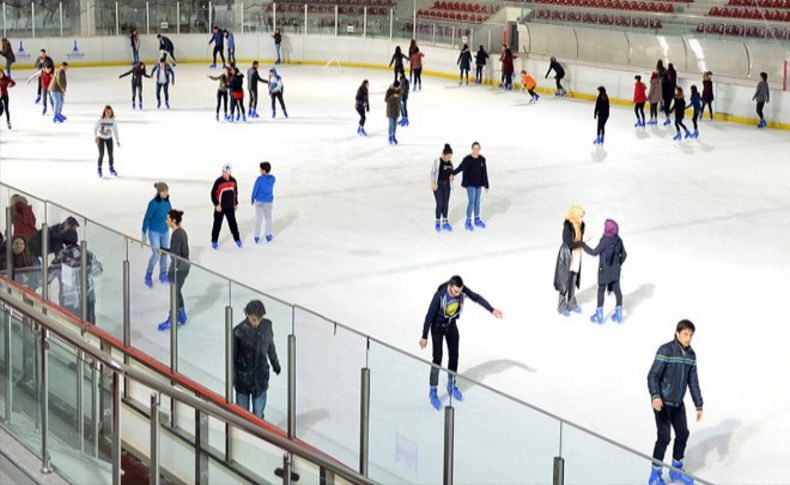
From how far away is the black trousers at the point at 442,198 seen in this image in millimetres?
18500

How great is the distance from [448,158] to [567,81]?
1776cm

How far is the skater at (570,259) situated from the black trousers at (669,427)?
459cm

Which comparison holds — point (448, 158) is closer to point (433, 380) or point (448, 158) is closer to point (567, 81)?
point (433, 380)

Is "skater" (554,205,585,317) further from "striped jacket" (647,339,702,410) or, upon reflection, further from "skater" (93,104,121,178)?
"skater" (93,104,121,178)

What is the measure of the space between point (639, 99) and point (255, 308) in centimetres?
2010

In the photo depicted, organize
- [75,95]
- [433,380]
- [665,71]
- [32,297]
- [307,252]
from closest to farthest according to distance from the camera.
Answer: [433,380]
[32,297]
[307,252]
[665,71]
[75,95]

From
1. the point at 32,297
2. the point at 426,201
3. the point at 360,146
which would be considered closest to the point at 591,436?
the point at 32,297

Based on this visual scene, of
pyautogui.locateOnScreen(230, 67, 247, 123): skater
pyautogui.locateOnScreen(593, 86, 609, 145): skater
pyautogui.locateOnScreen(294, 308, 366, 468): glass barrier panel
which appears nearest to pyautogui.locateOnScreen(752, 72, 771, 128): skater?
pyautogui.locateOnScreen(593, 86, 609, 145): skater

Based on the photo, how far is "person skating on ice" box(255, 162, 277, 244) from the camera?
17.3 metres

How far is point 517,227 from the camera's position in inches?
755

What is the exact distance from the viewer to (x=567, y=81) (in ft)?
116

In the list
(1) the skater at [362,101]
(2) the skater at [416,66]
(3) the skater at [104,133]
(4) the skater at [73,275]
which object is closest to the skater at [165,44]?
(2) the skater at [416,66]

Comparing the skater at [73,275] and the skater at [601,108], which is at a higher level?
the skater at [601,108]

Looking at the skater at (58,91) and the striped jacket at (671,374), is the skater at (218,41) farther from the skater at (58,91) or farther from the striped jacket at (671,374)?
the striped jacket at (671,374)
